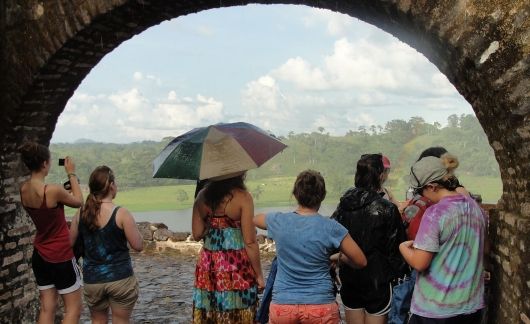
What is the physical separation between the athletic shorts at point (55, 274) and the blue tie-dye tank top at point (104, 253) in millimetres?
436

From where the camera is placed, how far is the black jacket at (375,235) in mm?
4059

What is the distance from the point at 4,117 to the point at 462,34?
432 cm

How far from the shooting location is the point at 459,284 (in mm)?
3500

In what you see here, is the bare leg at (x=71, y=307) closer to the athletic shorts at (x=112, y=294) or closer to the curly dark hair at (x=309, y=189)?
the athletic shorts at (x=112, y=294)

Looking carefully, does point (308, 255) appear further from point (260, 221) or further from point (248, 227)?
point (248, 227)

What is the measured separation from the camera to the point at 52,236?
→ 15.3 ft

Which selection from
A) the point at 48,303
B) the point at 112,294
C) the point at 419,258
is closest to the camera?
the point at 419,258

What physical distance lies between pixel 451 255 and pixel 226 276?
1.60 m

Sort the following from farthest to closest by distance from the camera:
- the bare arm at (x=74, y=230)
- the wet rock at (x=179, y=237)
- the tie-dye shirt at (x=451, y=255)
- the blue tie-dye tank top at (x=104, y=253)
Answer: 1. the wet rock at (x=179, y=237)
2. the bare arm at (x=74, y=230)
3. the blue tie-dye tank top at (x=104, y=253)
4. the tie-dye shirt at (x=451, y=255)

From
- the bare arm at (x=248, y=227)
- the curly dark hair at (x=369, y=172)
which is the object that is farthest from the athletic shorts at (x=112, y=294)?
the curly dark hair at (x=369, y=172)

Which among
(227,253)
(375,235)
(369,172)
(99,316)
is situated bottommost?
(99,316)

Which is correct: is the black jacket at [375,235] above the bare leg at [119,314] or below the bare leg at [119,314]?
above

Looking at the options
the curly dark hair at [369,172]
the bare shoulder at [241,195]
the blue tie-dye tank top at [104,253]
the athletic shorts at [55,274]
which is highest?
the curly dark hair at [369,172]

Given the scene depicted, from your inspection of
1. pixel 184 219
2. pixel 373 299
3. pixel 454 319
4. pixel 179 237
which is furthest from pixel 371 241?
pixel 184 219
